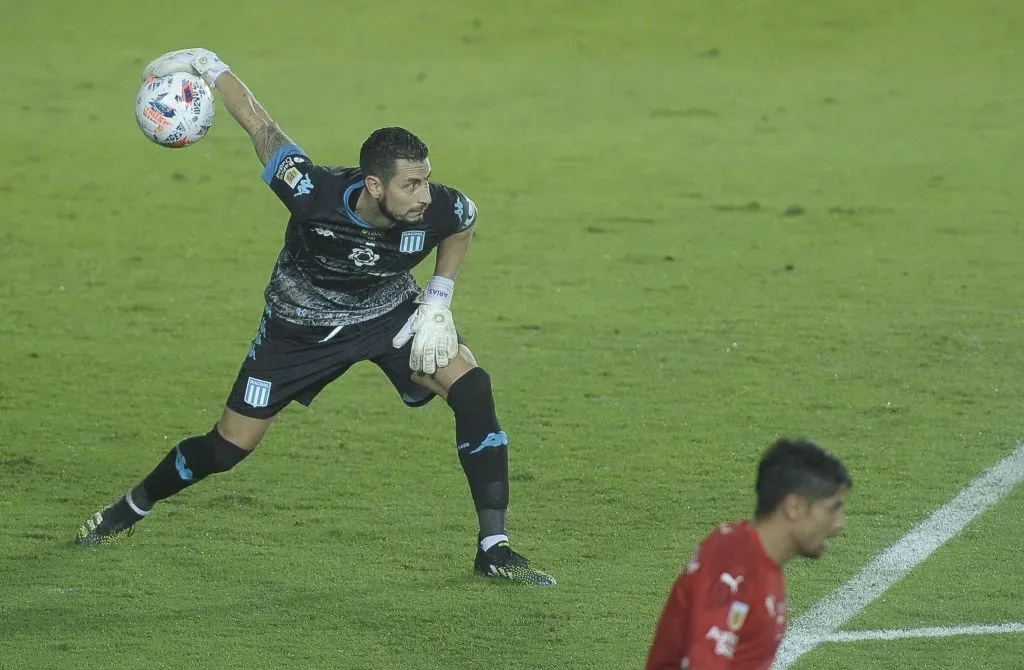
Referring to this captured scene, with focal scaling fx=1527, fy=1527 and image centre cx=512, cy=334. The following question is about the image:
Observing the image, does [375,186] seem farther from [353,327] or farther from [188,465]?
[188,465]

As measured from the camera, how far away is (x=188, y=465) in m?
5.68

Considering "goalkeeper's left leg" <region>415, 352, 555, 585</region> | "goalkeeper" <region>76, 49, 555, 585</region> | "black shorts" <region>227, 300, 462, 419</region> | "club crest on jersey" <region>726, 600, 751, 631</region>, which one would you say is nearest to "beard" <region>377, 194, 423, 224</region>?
"goalkeeper" <region>76, 49, 555, 585</region>

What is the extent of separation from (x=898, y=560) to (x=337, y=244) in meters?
2.36

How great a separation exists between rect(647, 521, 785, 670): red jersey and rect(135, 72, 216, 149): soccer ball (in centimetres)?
348

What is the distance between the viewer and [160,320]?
9.07 metres

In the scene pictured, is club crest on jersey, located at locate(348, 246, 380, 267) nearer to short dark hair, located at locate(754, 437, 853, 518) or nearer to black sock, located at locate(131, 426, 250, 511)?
black sock, located at locate(131, 426, 250, 511)

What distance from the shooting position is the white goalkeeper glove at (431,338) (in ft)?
18.0

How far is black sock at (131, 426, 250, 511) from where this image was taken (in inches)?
221

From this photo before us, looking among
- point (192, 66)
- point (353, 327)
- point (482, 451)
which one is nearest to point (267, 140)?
point (192, 66)

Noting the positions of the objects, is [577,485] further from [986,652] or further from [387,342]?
[986,652]

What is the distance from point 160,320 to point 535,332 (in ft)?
7.34

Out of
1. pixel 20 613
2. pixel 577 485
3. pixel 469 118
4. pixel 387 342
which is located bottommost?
pixel 20 613

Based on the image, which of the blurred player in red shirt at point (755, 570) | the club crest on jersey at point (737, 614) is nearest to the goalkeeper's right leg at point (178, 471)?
the blurred player in red shirt at point (755, 570)

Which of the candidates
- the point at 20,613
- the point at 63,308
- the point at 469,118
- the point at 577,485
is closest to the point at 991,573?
the point at 577,485
